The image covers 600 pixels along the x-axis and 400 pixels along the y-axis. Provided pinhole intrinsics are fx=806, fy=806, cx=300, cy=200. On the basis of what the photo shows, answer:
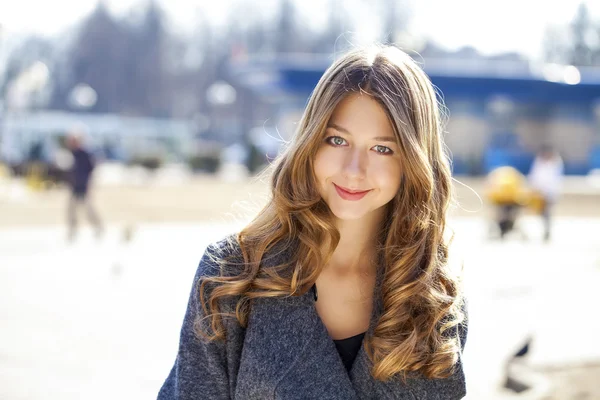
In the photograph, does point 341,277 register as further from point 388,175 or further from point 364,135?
point 364,135

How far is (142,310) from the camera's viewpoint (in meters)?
8.10

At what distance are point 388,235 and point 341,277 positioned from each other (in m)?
0.20

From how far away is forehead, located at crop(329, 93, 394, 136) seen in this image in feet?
7.53

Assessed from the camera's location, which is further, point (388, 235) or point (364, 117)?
point (388, 235)

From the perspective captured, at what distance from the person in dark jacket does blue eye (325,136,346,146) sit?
12.2 metres

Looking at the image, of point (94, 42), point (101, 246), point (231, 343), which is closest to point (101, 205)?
point (101, 246)

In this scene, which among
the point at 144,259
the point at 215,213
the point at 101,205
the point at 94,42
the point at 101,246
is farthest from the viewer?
the point at 94,42

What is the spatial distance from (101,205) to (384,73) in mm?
19682

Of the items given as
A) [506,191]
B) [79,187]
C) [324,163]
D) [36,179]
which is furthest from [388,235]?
[36,179]

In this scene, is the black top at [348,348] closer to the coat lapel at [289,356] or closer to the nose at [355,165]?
the coat lapel at [289,356]

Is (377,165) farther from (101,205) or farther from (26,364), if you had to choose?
(101,205)

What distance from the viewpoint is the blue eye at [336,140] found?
2.34m

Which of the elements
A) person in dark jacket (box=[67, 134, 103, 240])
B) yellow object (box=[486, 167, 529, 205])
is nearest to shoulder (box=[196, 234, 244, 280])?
person in dark jacket (box=[67, 134, 103, 240])

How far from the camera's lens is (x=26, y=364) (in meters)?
6.09
